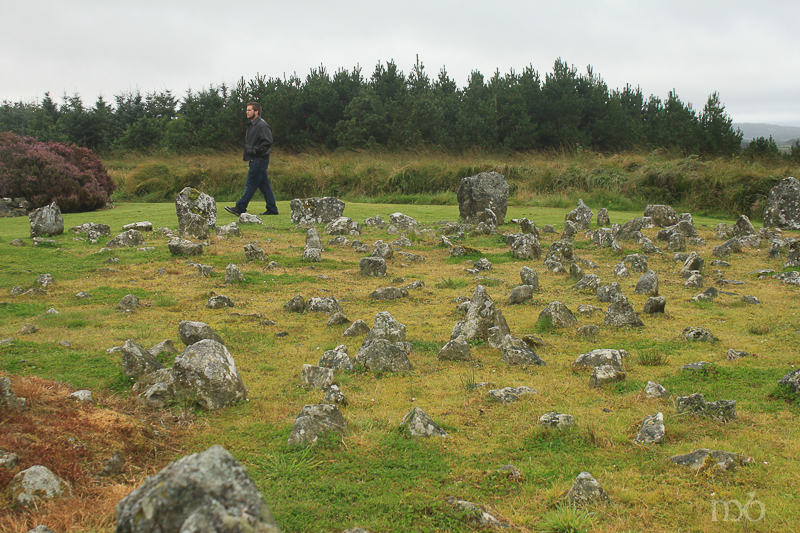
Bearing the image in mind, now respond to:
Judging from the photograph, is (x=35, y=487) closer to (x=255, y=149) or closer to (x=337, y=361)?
(x=337, y=361)

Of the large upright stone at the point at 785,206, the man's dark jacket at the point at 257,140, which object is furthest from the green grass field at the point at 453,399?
the large upright stone at the point at 785,206

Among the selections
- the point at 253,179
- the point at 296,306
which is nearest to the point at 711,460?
the point at 296,306

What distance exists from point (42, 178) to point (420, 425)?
1617 centimetres

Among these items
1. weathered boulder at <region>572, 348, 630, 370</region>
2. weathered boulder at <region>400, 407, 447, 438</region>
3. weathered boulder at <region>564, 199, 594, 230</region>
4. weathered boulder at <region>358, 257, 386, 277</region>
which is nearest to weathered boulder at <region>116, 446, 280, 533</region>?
weathered boulder at <region>400, 407, 447, 438</region>

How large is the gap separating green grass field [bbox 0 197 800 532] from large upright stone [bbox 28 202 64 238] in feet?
10.0

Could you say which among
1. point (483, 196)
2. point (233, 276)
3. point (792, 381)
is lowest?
point (792, 381)

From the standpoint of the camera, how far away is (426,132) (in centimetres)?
3161

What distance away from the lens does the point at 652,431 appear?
2.90m

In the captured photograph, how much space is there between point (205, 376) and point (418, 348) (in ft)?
6.25

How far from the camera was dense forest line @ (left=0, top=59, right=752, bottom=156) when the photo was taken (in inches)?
1188

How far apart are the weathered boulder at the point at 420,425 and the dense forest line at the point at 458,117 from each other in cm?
2696

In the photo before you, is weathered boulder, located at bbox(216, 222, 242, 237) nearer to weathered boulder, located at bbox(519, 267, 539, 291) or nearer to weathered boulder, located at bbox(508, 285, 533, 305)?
weathered boulder, located at bbox(519, 267, 539, 291)

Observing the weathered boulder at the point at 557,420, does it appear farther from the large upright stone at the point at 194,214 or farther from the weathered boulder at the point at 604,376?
the large upright stone at the point at 194,214

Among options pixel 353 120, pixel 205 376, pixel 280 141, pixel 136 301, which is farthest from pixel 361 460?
pixel 280 141
